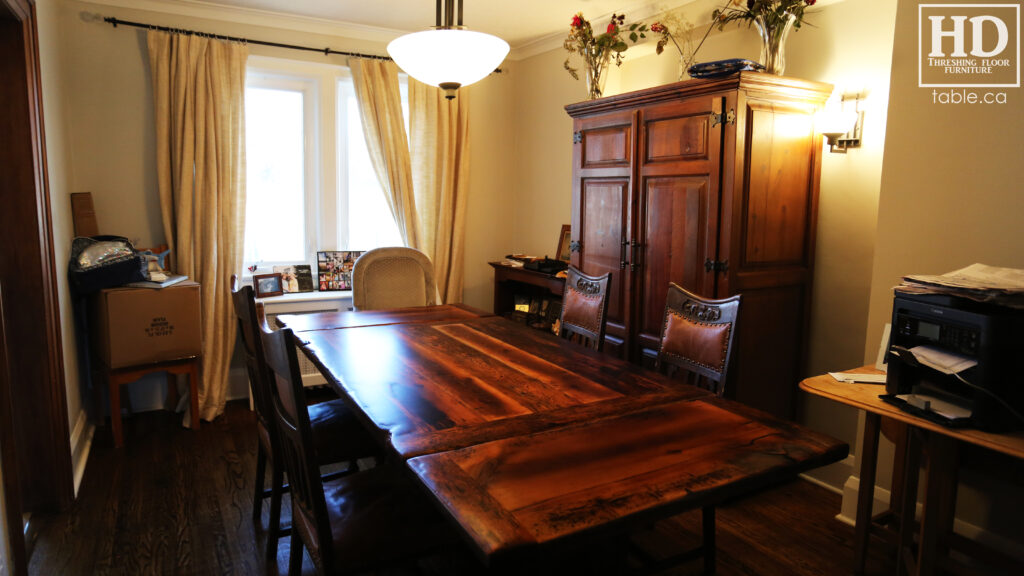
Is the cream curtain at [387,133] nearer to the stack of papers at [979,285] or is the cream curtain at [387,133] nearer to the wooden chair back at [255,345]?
the wooden chair back at [255,345]

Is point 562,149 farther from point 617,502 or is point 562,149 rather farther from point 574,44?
point 617,502

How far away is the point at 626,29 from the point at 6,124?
3.07 metres

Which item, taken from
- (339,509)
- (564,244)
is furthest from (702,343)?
(564,244)

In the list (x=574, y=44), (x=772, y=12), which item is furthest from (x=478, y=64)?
(x=574, y=44)

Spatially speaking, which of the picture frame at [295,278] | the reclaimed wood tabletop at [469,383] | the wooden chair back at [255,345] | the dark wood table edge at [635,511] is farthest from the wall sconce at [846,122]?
the picture frame at [295,278]

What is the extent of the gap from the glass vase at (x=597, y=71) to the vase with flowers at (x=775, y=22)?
88 cm

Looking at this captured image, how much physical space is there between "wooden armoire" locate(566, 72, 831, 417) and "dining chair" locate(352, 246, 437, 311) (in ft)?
3.76

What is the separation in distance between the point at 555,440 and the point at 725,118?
1.82 m

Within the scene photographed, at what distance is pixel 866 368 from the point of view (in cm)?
222

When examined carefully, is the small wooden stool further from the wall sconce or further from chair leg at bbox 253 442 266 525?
the wall sconce

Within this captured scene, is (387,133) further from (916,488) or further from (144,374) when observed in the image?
(916,488)

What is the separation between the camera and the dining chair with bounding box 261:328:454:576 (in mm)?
1480

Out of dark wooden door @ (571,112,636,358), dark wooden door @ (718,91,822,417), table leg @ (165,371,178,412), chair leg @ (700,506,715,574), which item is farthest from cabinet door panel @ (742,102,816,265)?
table leg @ (165,371,178,412)

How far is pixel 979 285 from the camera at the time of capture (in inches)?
66.7
